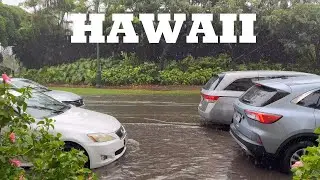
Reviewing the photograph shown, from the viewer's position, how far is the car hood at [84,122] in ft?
20.8

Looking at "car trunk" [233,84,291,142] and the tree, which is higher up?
the tree

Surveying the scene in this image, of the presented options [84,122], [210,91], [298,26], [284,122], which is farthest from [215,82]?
→ [298,26]

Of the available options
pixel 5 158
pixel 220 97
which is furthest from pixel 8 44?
pixel 5 158

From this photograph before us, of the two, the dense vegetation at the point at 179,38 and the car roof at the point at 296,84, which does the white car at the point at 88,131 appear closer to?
the car roof at the point at 296,84

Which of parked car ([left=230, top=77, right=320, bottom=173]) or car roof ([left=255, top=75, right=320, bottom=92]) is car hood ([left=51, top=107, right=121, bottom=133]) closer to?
parked car ([left=230, top=77, right=320, bottom=173])

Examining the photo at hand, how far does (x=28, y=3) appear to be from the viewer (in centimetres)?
2852

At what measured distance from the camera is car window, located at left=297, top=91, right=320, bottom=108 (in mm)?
6328

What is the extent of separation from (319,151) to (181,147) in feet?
19.1

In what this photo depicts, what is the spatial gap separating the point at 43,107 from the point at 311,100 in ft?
14.9

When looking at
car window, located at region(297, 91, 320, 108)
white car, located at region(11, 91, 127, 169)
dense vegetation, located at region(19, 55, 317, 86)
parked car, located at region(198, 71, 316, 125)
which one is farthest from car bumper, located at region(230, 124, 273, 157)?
dense vegetation, located at region(19, 55, 317, 86)

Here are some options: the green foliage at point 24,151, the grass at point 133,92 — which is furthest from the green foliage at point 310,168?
the grass at point 133,92

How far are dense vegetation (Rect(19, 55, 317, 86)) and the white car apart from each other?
16267 mm

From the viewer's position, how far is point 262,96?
6680 millimetres

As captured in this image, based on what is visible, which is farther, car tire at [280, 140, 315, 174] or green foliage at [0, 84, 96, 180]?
car tire at [280, 140, 315, 174]
